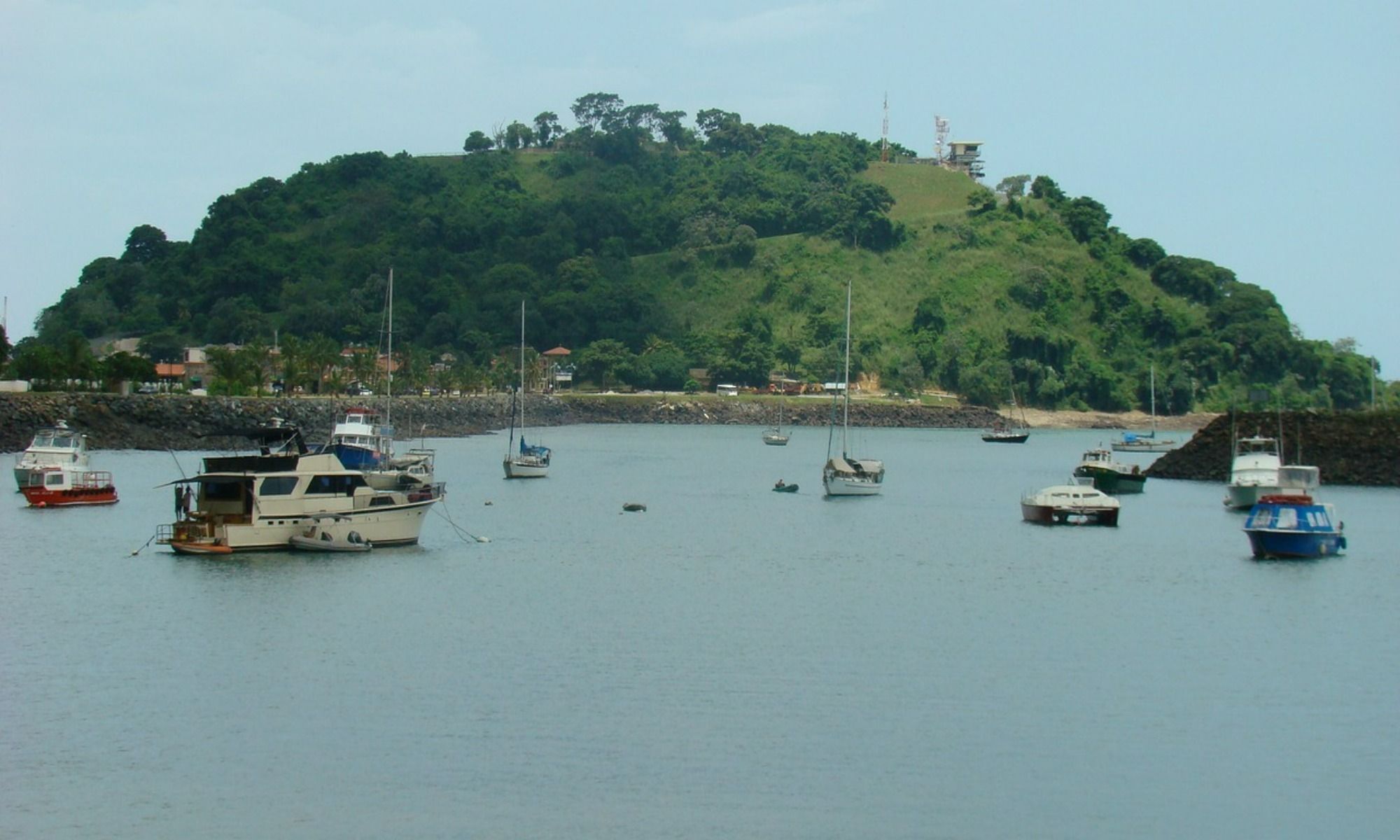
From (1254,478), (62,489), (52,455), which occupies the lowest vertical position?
(62,489)

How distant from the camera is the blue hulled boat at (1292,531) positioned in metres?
53.0

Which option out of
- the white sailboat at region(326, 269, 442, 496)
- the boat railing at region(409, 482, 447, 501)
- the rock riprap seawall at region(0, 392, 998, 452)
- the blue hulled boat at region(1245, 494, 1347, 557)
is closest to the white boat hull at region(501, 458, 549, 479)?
the white sailboat at region(326, 269, 442, 496)

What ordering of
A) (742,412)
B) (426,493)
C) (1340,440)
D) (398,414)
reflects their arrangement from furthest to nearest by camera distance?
(742,412), (398,414), (1340,440), (426,493)

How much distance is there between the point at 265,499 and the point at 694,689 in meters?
20.7

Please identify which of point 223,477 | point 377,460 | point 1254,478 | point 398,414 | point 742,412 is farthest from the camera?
point 742,412

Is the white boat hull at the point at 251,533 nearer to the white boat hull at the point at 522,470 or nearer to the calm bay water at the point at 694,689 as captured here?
the calm bay water at the point at 694,689

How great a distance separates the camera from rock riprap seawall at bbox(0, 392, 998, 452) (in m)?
102

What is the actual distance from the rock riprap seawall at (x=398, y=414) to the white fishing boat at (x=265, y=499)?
203 centimetres

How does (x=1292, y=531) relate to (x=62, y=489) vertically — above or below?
above

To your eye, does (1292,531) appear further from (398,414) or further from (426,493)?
(398,414)

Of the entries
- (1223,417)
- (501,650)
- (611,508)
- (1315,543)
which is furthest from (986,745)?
(1223,417)

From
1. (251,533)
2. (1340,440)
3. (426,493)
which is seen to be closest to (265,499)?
(251,533)

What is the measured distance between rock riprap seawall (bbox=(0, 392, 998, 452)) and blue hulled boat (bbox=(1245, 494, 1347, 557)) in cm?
3480

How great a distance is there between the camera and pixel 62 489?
2589 inches
